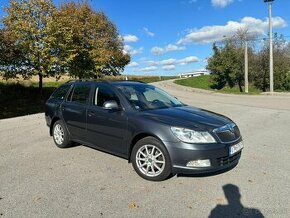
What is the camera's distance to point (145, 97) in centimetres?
673

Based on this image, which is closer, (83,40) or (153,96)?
(153,96)

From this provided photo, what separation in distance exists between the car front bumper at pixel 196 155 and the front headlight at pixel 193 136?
69 millimetres

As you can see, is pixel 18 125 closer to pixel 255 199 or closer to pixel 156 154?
pixel 156 154

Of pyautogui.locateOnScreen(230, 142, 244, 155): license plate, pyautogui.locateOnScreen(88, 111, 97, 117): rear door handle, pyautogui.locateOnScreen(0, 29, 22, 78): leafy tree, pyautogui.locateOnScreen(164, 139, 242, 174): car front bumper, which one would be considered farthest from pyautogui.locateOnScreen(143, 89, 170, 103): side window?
pyautogui.locateOnScreen(0, 29, 22, 78): leafy tree

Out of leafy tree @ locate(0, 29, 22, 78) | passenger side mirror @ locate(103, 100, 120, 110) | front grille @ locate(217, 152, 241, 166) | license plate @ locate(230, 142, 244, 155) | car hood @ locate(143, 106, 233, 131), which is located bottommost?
front grille @ locate(217, 152, 241, 166)

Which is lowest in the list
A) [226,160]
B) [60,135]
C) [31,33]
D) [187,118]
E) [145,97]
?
[226,160]

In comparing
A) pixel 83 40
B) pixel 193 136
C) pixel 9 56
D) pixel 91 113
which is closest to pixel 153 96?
pixel 91 113

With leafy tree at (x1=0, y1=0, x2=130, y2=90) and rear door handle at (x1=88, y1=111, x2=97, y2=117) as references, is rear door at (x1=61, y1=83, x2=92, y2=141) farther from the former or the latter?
leafy tree at (x1=0, y1=0, x2=130, y2=90)

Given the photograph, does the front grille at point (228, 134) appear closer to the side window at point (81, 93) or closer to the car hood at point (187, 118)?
the car hood at point (187, 118)

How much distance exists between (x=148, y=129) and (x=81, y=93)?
7.73 ft

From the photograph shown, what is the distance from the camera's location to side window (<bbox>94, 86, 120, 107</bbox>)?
22.0ft

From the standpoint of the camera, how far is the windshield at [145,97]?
21.2 feet

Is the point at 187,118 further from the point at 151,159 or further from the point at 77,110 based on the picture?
the point at 77,110

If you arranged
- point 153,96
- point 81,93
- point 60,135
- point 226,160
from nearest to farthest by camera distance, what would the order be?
1. point 226,160
2. point 153,96
3. point 81,93
4. point 60,135
